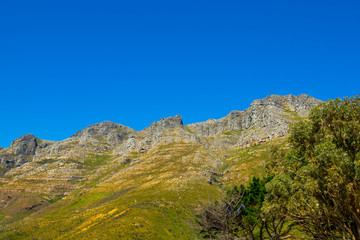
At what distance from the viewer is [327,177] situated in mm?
24031

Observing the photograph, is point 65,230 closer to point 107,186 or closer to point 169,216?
point 169,216

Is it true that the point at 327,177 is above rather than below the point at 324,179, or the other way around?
above

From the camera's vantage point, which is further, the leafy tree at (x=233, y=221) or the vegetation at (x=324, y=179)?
the leafy tree at (x=233, y=221)

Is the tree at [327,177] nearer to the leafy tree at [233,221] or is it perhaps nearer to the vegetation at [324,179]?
the vegetation at [324,179]

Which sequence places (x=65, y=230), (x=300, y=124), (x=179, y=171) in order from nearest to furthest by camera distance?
(x=300, y=124) → (x=65, y=230) → (x=179, y=171)

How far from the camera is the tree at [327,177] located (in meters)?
23.6

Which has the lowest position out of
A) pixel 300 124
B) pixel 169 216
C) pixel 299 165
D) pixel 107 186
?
pixel 169 216

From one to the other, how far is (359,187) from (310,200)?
15.8 ft

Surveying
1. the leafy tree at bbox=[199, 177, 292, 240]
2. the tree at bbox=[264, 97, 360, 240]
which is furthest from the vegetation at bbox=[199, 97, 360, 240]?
the leafy tree at bbox=[199, 177, 292, 240]

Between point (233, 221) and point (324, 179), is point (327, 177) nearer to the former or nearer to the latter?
point (324, 179)

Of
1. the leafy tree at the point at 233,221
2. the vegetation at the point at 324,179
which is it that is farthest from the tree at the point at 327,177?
the leafy tree at the point at 233,221

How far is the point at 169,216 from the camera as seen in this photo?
92500mm

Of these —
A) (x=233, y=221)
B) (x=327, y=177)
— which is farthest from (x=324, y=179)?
(x=233, y=221)

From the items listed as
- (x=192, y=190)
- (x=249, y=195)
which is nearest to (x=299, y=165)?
(x=249, y=195)
